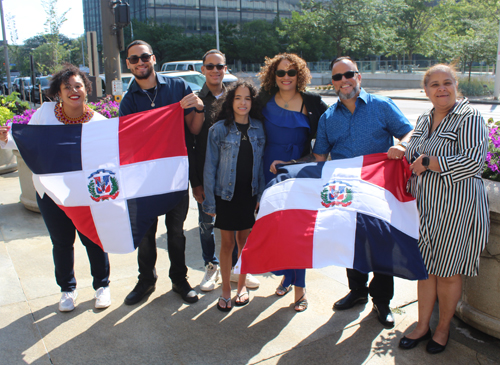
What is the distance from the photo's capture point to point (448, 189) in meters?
3.04

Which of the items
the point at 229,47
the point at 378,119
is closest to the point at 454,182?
the point at 378,119

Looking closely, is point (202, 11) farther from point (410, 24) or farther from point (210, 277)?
point (210, 277)

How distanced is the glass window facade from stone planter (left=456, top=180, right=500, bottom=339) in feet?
206

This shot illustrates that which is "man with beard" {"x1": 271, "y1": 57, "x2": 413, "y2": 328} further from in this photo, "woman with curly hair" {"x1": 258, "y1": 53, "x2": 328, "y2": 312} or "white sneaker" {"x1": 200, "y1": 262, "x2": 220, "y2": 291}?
"white sneaker" {"x1": 200, "y1": 262, "x2": 220, "y2": 291}

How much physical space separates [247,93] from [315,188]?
40.0 inches

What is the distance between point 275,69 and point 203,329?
2.29 m

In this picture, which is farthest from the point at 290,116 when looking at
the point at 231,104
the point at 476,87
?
the point at 476,87

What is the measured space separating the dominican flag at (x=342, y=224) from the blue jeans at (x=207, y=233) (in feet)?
3.58

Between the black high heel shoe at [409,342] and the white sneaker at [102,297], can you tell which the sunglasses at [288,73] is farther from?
the white sneaker at [102,297]

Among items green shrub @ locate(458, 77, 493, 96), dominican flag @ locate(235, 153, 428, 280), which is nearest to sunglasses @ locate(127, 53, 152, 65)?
dominican flag @ locate(235, 153, 428, 280)

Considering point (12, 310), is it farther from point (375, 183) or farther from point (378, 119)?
point (378, 119)

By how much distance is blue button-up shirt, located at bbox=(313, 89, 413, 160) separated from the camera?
359cm

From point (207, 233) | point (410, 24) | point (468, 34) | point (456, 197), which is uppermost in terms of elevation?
point (410, 24)

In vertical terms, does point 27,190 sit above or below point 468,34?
below
